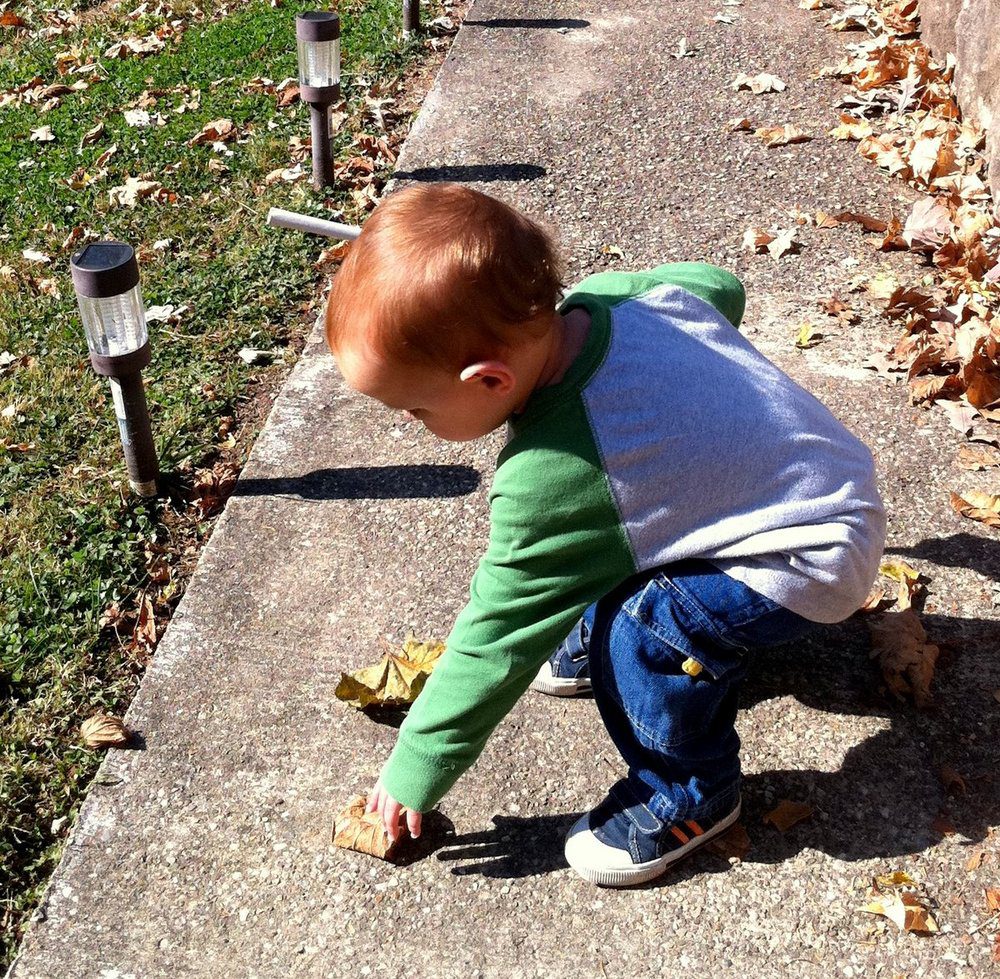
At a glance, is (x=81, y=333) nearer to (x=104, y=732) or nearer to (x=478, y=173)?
(x=478, y=173)

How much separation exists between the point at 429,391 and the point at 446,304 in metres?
0.17

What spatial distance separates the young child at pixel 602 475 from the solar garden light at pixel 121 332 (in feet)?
3.40

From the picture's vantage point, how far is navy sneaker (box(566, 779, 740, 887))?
6.95 feet

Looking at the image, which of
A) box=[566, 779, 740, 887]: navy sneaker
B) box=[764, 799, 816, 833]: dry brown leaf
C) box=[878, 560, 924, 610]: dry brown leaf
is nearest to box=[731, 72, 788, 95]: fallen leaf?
box=[878, 560, 924, 610]: dry brown leaf

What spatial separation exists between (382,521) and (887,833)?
1454mm

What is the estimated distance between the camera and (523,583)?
6.14ft

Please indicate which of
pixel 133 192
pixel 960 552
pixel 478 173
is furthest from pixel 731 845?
pixel 133 192

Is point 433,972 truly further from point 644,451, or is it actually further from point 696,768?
point 644,451

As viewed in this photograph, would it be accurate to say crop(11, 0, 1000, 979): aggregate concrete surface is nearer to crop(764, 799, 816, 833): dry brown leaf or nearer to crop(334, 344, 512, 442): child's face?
crop(764, 799, 816, 833): dry brown leaf

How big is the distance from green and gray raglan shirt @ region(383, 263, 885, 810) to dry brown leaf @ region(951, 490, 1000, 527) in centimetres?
103

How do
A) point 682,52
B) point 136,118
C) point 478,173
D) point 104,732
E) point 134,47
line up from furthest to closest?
1. point 134,47
2. point 682,52
3. point 136,118
4. point 478,173
5. point 104,732

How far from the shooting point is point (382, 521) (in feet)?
9.78

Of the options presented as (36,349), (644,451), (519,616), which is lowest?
(36,349)

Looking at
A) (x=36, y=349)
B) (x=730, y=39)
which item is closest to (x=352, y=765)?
(x=36, y=349)
